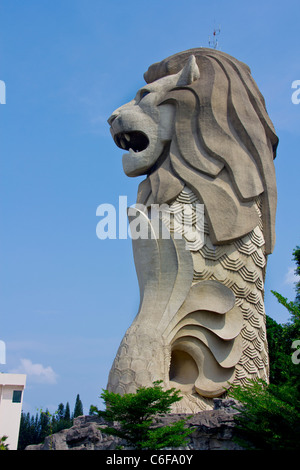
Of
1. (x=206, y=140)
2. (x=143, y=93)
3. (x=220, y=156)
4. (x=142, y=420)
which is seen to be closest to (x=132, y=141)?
(x=143, y=93)

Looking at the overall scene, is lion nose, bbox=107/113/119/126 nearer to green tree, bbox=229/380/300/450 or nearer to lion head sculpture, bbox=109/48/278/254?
lion head sculpture, bbox=109/48/278/254

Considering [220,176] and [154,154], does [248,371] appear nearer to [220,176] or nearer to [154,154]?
[220,176]

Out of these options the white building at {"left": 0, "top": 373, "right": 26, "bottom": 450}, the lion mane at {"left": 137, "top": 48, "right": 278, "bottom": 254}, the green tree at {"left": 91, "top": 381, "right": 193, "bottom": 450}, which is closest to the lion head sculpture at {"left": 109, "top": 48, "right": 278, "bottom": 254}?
the lion mane at {"left": 137, "top": 48, "right": 278, "bottom": 254}

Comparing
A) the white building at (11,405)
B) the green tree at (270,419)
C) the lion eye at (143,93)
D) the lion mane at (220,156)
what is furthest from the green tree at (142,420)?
the white building at (11,405)

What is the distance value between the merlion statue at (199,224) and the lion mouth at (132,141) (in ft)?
0.08

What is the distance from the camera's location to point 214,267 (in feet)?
33.5

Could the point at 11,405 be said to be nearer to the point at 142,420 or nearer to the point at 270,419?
the point at 142,420

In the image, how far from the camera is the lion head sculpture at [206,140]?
1045 centimetres

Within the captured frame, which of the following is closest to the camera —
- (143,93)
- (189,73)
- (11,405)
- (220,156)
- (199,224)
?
(199,224)

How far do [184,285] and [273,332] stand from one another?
7.08m

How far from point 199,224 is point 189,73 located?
3097mm

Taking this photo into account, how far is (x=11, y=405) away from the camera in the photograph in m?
22.1

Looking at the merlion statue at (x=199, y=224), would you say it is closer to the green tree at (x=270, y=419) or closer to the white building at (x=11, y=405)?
the green tree at (x=270, y=419)
